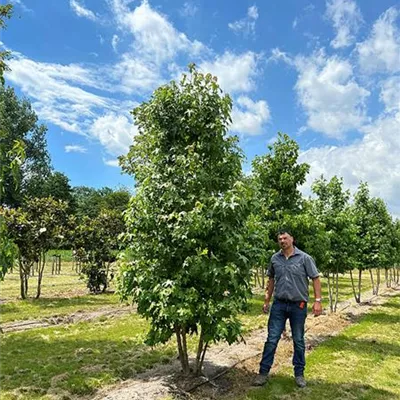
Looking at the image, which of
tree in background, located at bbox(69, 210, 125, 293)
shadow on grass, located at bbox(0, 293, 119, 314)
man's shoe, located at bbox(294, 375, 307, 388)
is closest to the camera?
man's shoe, located at bbox(294, 375, 307, 388)

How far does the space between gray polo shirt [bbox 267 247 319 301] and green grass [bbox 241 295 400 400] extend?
1.42 meters

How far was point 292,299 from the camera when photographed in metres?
6.39

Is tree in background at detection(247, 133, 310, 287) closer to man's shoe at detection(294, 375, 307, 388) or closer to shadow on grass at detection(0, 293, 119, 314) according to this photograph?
man's shoe at detection(294, 375, 307, 388)

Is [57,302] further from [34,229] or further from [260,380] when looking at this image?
[260,380]

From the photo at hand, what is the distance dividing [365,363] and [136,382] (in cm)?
463

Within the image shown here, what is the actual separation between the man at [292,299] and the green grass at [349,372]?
0.34m

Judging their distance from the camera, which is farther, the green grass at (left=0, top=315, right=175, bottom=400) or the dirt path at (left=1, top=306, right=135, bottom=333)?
the dirt path at (left=1, top=306, right=135, bottom=333)

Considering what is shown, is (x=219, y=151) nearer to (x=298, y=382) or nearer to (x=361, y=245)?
(x=298, y=382)

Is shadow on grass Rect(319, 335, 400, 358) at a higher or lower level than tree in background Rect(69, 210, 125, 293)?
lower

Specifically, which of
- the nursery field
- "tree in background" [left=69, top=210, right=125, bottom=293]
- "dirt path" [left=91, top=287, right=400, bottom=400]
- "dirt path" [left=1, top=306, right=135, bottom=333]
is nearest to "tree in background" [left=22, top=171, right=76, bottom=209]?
"tree in background" [left=69, top=210, right=125, bottom=293]

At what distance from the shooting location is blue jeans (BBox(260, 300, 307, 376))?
6457mm

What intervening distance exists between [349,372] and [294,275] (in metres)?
2.63

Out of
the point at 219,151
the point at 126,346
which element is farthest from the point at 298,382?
the point at 126,346

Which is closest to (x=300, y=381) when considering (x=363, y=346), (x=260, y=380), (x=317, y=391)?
(x=317, y=391)
